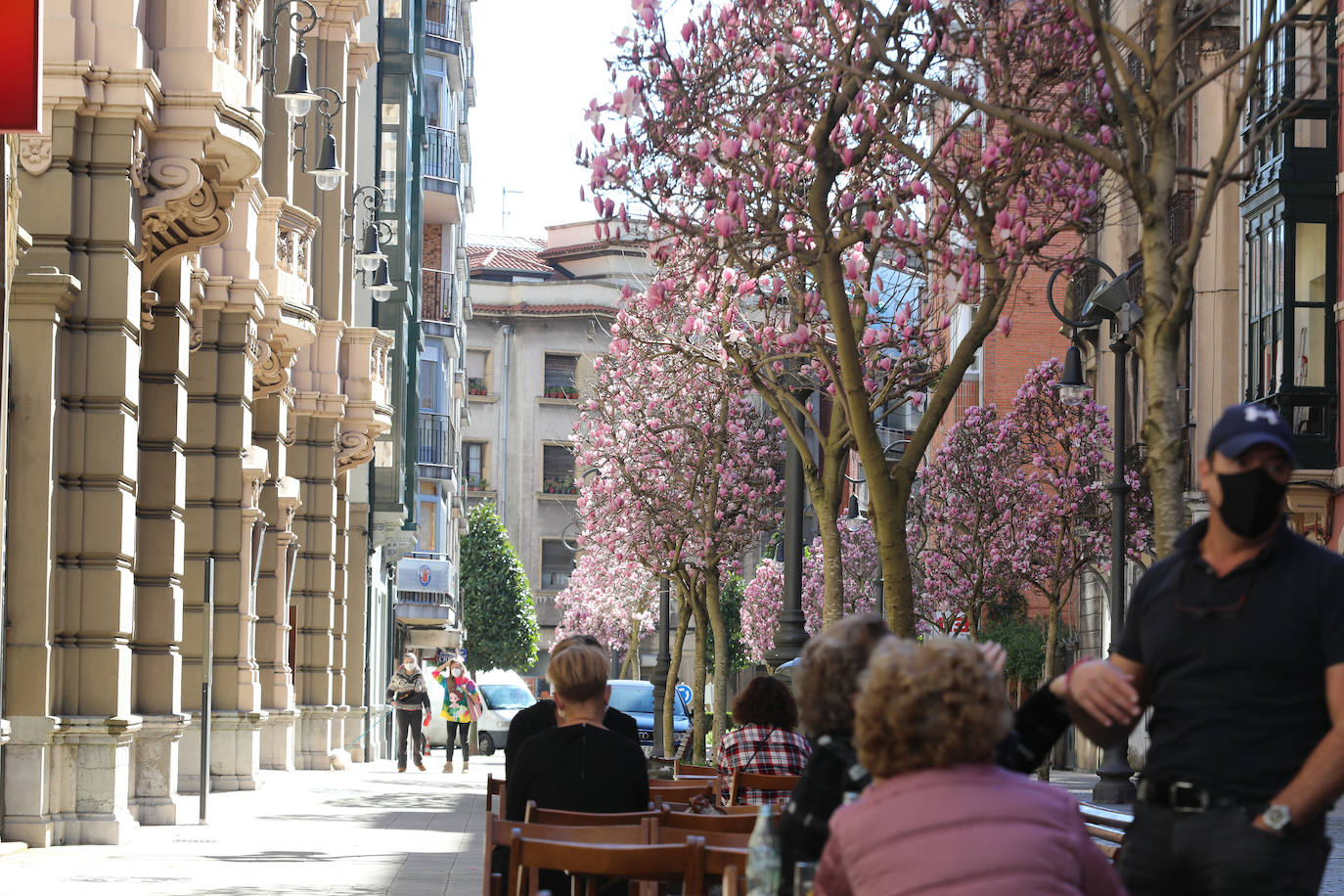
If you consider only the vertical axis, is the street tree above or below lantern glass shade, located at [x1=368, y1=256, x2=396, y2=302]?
below

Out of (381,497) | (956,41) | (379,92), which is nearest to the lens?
(956,41)

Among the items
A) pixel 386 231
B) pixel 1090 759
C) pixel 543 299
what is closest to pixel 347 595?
pixel 386 231

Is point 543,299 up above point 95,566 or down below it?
above

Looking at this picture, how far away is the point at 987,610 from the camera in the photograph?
167 feet

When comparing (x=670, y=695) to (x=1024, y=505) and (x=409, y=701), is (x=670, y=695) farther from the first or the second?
(x=409, y=701)

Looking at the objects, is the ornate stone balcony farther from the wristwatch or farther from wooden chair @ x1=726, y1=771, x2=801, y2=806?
the wristwatch

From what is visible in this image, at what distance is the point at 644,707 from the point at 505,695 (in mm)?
4768

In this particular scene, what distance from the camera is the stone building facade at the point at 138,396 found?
14930 mm

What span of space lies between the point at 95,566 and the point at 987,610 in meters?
37.6

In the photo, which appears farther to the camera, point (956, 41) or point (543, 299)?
point (543, 299)

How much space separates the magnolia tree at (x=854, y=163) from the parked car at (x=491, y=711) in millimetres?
28900

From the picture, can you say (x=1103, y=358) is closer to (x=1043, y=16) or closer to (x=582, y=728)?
(x=1043, y=16)

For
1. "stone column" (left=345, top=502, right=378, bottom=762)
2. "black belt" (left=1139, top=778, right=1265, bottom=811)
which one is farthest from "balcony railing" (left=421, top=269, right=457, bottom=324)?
"black belt" (left=1139, top=778, right=1265, bottom=811)

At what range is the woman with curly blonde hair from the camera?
3963 mm
